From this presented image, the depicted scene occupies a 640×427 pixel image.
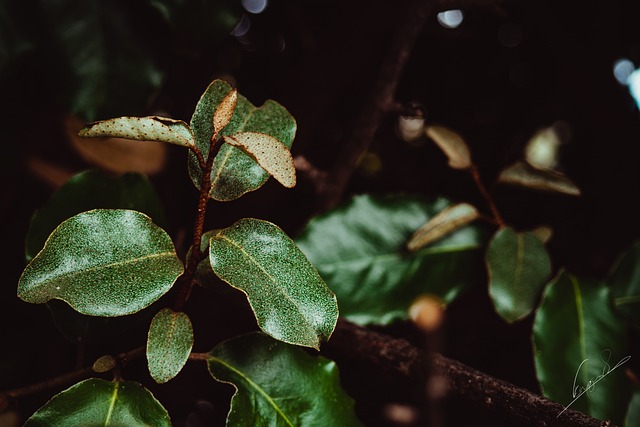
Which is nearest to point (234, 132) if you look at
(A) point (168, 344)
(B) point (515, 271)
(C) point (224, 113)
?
(C) point (224, 113)

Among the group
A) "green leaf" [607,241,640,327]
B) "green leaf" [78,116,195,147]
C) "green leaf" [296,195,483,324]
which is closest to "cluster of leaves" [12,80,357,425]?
"green leaf" [78,116,195,147]

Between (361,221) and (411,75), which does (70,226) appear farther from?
(411,75)

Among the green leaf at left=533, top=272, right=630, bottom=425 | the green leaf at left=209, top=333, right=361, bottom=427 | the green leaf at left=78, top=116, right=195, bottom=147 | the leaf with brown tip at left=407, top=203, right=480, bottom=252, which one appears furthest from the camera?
the leaf with brown tip at left=407, top=203, right=480, bottom=252

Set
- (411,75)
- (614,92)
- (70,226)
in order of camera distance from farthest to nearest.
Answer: (411,75) < (614,92) < (70,226)

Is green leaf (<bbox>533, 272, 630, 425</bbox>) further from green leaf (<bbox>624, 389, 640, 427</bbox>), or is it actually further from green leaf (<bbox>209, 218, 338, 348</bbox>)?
green leaf (<bbox>209, 218, 338, 348</bbox>)

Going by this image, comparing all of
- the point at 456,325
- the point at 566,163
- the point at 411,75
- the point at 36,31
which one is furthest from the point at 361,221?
the point at 566,163

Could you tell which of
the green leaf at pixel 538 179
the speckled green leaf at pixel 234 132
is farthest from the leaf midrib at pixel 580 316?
the speckled green leaf at pixel 234 132

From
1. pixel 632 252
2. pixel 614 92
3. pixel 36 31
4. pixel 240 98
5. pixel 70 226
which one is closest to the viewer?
pixel 70 226
